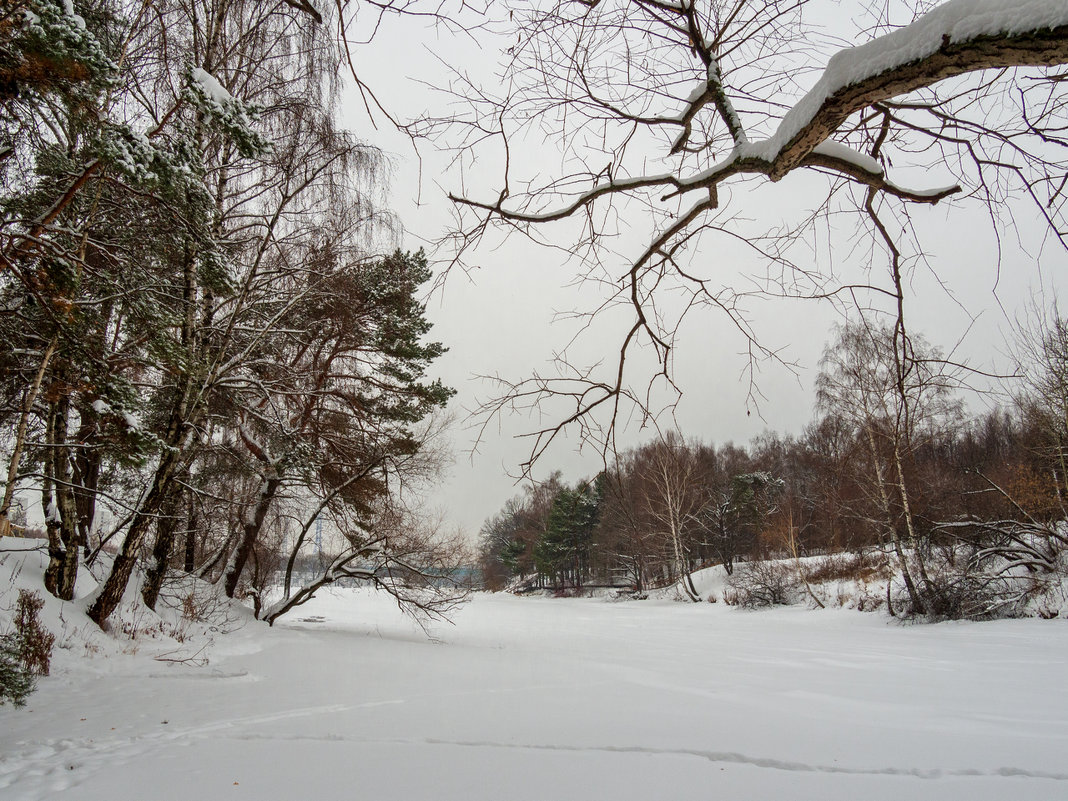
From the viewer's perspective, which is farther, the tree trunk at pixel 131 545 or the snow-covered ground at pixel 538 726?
the tree trunk at pixel 131 545

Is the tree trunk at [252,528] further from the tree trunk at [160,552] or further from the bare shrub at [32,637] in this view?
the bare shrub at [32,637]

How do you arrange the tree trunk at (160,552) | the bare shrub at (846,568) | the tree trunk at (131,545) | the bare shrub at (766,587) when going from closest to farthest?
the tree trunk at (131,545) → the tree trunk at (160,552) → the bare shrub at (846,568) → the bare shrub at (766,587)

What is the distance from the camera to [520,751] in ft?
9.00

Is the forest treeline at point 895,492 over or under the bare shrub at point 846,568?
over

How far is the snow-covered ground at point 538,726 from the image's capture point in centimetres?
226

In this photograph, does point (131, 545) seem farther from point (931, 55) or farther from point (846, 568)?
point (846, 568)

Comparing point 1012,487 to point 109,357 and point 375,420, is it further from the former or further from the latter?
point 109,357

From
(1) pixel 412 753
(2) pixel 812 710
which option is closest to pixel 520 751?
(1) pixel 412 753

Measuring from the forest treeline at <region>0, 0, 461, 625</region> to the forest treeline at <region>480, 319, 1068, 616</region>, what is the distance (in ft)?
8.89

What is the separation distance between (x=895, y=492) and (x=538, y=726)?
12.8 metres

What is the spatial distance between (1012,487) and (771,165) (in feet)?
50.1

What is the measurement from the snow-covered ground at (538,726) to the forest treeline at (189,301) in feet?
4.43

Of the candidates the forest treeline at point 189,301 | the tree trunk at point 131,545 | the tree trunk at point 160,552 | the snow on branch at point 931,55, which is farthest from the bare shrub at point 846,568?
the tree trunk at point 131,545

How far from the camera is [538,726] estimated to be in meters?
3.31
